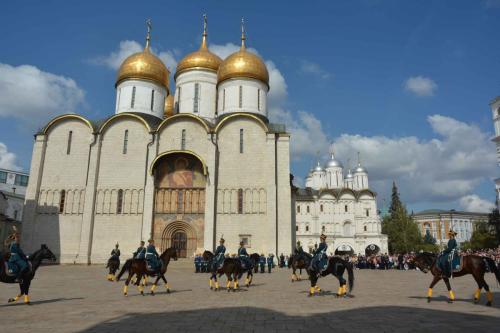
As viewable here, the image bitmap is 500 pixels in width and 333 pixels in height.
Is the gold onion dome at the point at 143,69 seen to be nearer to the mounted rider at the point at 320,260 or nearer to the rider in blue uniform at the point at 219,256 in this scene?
the rider in blue uniform at the point at 219,256

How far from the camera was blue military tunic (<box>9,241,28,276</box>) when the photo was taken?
907 centimetres

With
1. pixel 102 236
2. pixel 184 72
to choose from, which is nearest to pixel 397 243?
pixel 184 72

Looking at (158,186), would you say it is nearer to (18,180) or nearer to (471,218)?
(18,180)

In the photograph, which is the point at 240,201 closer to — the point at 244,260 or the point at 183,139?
the point at 183,139

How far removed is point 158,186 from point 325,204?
37.1 meters

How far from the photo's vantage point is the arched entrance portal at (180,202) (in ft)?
89.8

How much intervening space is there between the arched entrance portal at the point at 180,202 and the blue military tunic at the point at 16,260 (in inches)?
714

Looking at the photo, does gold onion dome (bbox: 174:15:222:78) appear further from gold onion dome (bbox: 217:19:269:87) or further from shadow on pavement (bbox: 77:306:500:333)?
shadow on pavement (bbox: 77:306:500:333)

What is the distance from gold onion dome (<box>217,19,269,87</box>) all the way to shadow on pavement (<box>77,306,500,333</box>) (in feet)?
88.3

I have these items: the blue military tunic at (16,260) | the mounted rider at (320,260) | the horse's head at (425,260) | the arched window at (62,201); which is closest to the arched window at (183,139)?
the arched window at (62,201)

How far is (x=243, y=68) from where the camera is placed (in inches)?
1272

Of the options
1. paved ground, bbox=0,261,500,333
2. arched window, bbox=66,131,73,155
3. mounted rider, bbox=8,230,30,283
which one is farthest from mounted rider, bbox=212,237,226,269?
arched window, bbox=66,131,73,155

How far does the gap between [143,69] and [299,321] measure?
30.5m

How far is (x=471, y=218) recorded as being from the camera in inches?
3499
